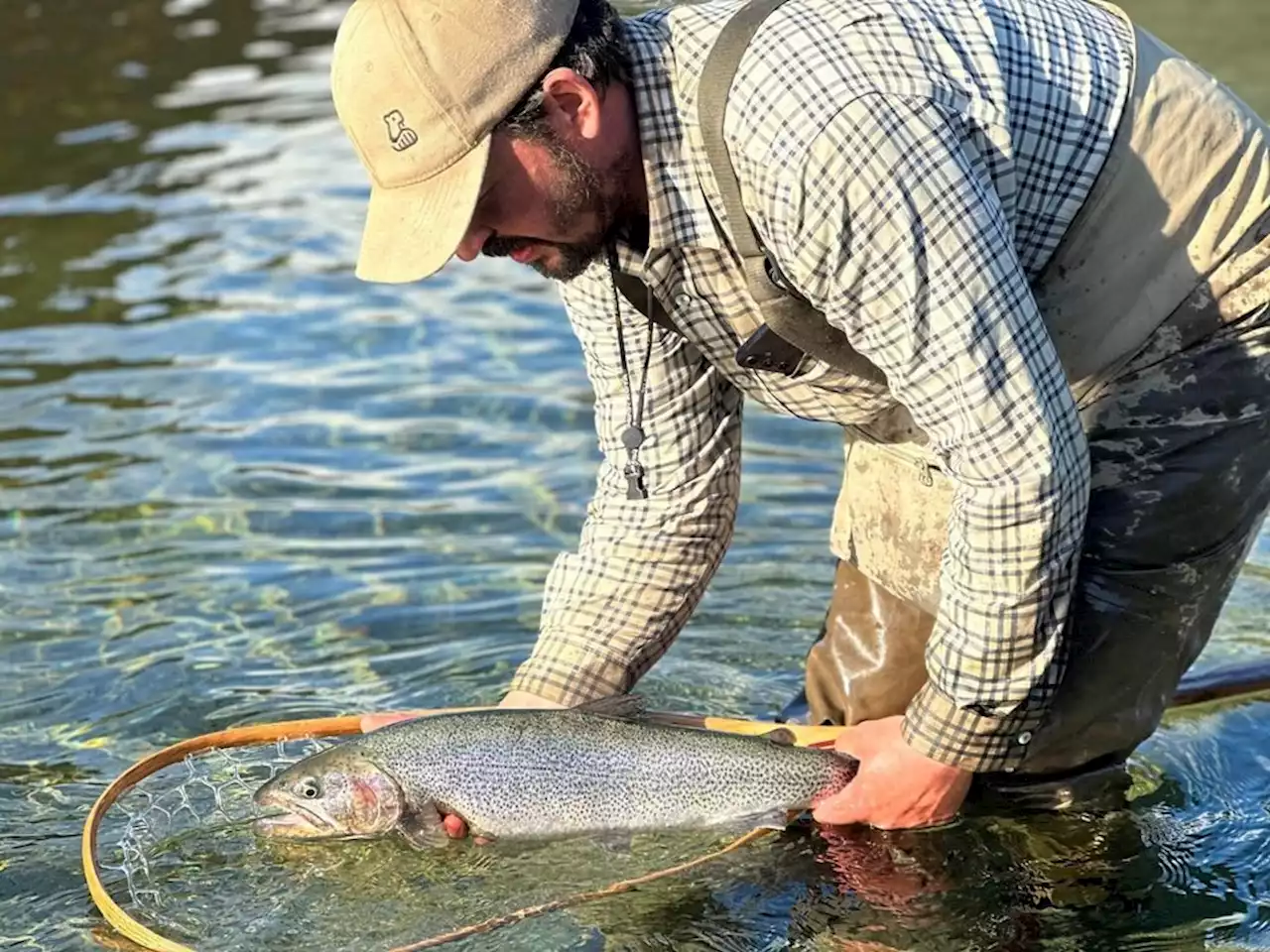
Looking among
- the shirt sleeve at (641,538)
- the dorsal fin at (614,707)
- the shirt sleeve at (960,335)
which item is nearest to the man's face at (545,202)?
the shirt sleeve at (960,335)

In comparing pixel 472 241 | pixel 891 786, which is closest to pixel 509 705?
pixel 891 786

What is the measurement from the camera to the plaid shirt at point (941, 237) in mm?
3824

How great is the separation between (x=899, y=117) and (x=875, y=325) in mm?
438

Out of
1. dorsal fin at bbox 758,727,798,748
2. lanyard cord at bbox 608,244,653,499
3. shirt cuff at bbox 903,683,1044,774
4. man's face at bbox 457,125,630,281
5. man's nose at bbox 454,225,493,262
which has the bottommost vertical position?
dorsal fin at bbox 758,727,798,748

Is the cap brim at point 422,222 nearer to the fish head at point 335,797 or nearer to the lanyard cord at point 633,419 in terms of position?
Result: the lanyard cord at point 633,419

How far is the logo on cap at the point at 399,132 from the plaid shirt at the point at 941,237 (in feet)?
1.70

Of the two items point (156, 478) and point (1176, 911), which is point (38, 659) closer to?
point (156, 478)

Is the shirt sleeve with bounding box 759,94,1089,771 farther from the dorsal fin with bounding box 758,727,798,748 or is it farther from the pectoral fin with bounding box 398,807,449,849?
the pectoral fin with bounding box 398,807,449,849

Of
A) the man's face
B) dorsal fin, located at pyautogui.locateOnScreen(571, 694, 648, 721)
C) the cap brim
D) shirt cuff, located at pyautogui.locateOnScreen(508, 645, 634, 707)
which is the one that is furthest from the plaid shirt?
shirt cuff, located at pyautogui.locateOnScreen(508, 645, 634, 707)

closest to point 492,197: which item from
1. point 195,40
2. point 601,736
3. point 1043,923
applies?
point 601,736

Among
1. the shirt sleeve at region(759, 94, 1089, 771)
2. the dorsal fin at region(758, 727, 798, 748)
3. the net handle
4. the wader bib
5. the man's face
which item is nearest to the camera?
the shirt sleeve at region(759, 94, 1089, 771)

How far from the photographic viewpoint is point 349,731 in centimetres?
532

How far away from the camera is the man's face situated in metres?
4.11

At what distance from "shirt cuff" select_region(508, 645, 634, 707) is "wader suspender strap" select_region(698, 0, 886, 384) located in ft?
3.49
